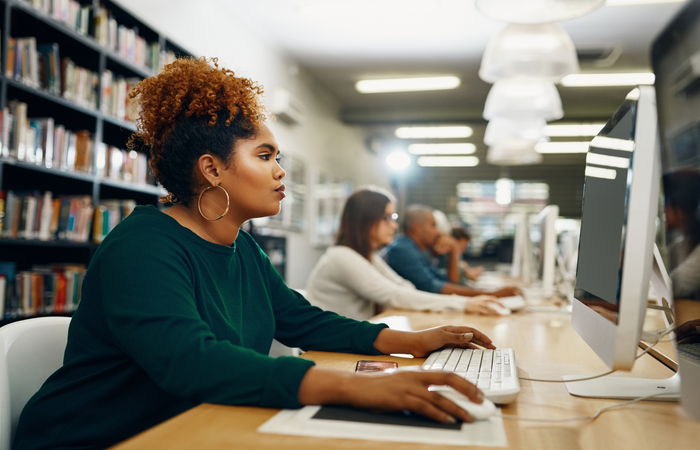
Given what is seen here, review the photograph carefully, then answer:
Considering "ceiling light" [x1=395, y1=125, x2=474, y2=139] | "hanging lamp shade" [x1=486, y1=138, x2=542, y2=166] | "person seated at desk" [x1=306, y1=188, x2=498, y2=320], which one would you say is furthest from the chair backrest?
"ceiling light" [x1=395, y1=125, x2=474, y2=139]

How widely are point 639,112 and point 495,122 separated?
395 centimetres

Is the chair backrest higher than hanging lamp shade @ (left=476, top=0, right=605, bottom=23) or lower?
lower

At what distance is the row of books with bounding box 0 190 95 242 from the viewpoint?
7.55 ft

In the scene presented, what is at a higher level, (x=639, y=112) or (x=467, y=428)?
(x=639, y=112)

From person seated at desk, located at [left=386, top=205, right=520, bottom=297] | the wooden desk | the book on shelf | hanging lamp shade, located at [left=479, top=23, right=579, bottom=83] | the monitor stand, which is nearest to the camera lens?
the wooden desk

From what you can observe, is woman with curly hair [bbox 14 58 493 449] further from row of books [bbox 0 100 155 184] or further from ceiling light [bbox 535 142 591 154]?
ceiling light [bbox 535 142 591 154]

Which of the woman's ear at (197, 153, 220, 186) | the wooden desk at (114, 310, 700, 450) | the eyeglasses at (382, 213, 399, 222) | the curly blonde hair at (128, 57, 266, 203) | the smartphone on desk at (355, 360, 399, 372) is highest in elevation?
the curly blonde hair at (128, 57, 266, 203)

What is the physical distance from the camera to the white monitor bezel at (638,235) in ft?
2.40

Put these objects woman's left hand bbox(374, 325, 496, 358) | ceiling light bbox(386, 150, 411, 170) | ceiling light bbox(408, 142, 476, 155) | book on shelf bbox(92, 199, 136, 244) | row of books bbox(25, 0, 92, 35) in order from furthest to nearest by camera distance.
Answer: ceiling light bbox(408, 142, 476, 155) < ceiling light bbox(386, 150, 411, 170) < book on shelf bbox(92, 199, 136, 244) < row of books bbox(25, 0, 92, 35) < woman's left hand bbox(374, 325, 496, 358)

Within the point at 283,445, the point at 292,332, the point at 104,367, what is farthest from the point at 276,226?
the point at 283,445

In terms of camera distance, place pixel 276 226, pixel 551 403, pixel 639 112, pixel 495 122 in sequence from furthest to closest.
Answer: pixel 276 226 < pixel 495 122 < pixel 551 403 < pixel 639 112

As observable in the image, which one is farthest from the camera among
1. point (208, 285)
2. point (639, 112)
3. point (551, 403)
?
point (208, 285)

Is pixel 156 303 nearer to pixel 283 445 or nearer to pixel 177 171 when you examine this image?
pixel 283 445

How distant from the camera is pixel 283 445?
0.62 meters
